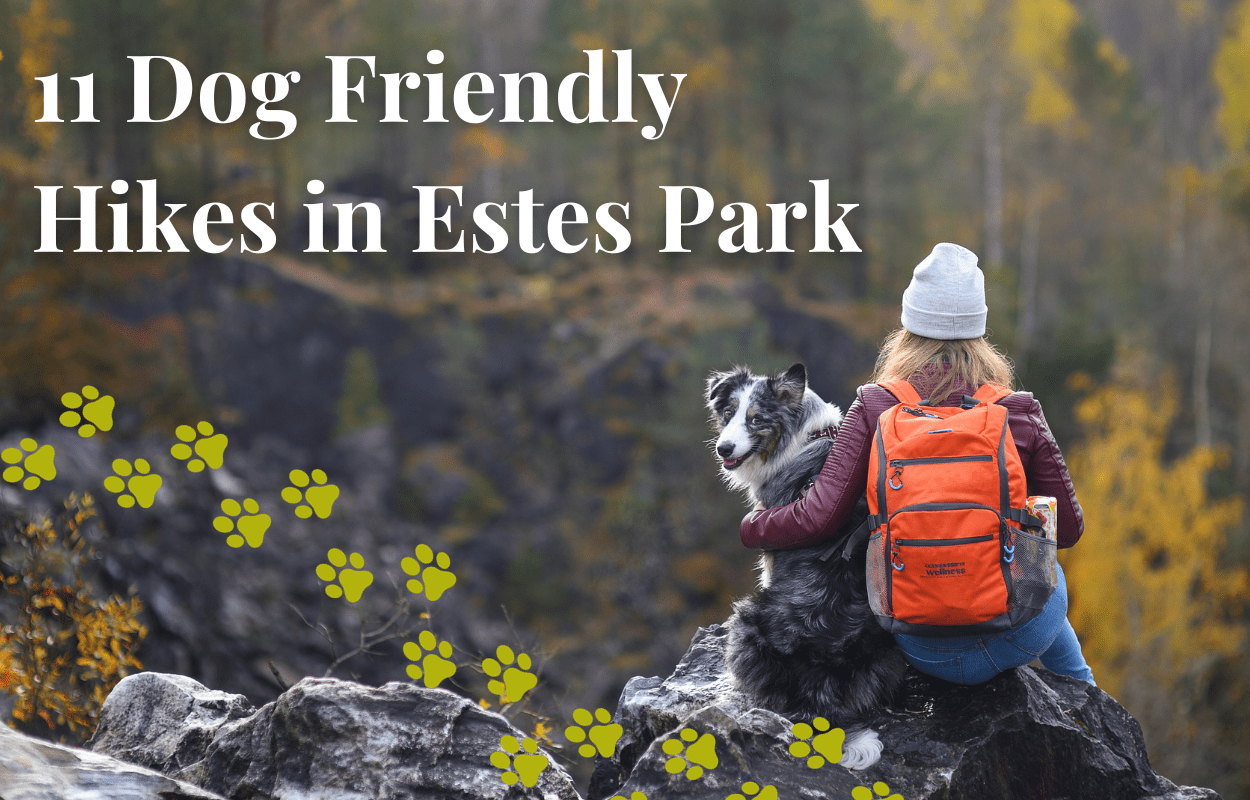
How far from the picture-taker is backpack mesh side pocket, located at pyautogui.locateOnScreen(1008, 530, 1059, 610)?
2.80m

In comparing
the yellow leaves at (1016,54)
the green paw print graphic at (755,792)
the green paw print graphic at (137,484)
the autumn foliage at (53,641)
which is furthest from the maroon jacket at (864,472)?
the yellow leaves at (1016,54)

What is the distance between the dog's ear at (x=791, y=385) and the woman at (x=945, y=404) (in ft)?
1.76

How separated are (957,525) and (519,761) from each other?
1.60 m

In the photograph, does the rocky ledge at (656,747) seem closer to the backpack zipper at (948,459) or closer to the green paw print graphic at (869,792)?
the green paw print graphic at (869,792)

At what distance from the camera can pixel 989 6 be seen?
1012 inches

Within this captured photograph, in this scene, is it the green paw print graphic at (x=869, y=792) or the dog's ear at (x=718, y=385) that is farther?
the dog's ear at (x=718, y=385)

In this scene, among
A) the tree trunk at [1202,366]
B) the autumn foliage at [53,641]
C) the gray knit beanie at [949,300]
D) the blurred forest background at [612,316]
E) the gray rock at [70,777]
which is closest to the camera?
the gray rock at [70,777]

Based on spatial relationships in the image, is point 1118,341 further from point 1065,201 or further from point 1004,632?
point 1004,632

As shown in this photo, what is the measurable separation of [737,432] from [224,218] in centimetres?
1972

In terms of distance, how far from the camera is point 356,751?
121 inches

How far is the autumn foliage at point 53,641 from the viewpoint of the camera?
15.2 ft

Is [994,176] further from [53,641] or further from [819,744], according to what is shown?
[53,641]

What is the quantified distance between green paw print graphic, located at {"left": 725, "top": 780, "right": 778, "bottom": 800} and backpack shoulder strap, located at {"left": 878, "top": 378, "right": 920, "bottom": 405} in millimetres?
1306

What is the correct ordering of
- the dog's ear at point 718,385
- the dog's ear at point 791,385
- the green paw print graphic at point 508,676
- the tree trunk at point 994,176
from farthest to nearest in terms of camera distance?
the tree trunk at point 994,176, the dog's ear at point 718,385, the dog's ear at point 791,385, the green paw print graphic at point 508,676
